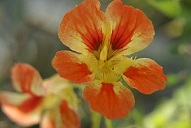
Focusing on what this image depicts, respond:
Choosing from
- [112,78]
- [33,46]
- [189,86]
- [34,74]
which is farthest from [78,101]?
[33,46]

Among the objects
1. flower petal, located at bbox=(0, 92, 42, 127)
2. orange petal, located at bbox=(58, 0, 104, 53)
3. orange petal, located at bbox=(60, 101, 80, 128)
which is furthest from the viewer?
flower petal, located at bbox=(0, 92, 42, 127)

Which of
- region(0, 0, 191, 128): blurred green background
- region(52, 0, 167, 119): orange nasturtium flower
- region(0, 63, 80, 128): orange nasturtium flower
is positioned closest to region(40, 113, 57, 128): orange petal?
region(0, 63, 80, 128): orange nasturtium flower

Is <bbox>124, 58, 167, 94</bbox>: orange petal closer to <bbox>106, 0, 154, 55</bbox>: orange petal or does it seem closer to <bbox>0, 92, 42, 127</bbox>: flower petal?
<bbox>106, 0, 154, 55</bbox>: orange petal

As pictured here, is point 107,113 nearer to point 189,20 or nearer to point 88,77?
point 88,77

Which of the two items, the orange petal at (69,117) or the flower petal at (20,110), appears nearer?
the orange petal at (69,117)

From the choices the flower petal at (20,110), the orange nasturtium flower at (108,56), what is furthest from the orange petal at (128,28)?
the flower petal at (20,110)

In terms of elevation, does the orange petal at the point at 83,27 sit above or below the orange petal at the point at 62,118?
above

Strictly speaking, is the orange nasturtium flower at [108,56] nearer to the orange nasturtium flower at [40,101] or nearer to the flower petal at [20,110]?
the orange nasturtium flower at [40,101]
